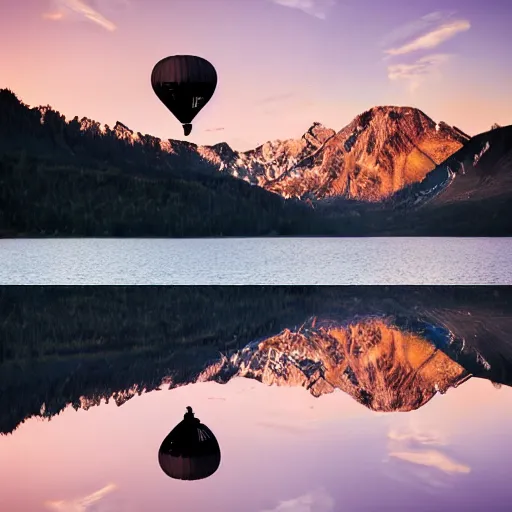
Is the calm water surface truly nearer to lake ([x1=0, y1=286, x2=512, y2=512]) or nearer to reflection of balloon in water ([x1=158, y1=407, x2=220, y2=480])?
lake ([x1=0, y1=286, x2=512, y2=512])

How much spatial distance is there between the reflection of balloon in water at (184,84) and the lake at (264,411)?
26449 mm

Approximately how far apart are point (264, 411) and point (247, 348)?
8620 millimetres

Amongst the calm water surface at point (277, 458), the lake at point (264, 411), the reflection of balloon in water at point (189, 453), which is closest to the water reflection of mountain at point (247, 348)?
the lake at point (264, 411)

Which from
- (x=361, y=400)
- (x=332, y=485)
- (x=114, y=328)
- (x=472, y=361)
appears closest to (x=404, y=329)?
(x=472, y=361)

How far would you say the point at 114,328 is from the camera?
29156 millimetres

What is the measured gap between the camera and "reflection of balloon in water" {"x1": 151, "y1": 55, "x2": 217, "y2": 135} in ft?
185

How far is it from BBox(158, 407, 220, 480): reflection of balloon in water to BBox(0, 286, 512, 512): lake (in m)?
0.14

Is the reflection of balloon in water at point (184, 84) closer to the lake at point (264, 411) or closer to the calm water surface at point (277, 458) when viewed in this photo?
the lake at point (264, 411)

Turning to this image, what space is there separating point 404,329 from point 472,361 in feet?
22.3

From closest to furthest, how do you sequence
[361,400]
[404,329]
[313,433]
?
[313,433]
[361,400]
[404,329]

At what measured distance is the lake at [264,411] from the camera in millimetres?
10141

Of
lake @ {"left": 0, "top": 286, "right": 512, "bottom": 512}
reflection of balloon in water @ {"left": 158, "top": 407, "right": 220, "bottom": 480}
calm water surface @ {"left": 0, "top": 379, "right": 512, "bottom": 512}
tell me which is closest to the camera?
calm water surface @ {"left": 0, "top": 379, "right": 512, "bottom": 512}

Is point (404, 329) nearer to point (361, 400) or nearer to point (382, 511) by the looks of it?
point (361, 400)

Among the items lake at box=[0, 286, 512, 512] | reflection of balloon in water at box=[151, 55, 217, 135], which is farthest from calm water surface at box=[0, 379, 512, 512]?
reflection of balloon in water at box=[151, 55, 217, 135]
